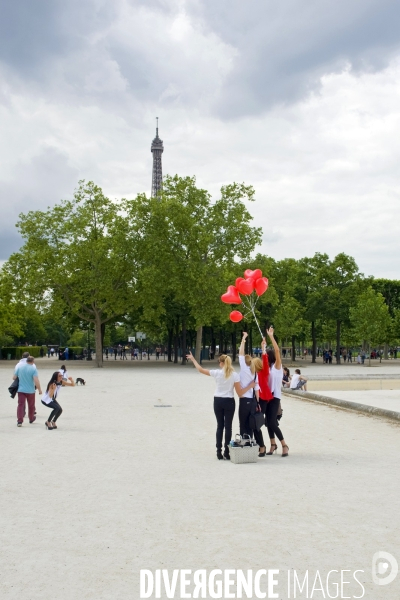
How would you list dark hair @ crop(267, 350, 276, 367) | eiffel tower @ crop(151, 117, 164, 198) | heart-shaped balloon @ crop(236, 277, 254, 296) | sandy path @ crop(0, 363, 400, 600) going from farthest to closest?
eiffel tower @ crop(151, 117, 164, 198)
heart-shaped balloon @ crop(236, 277, 254, 296)
dark hair @ crop(267, 350, 276, 367)
sandy path @ crop(0, 363, 400, 600)

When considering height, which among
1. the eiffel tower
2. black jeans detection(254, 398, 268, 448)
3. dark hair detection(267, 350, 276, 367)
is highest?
the eiffel tower

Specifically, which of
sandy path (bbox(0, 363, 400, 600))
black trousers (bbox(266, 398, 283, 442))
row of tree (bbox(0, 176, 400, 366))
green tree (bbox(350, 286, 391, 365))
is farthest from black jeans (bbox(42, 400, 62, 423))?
green tree (bbox(350, 286, 391, 365))

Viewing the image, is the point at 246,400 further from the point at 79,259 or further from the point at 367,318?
the point at 367,318

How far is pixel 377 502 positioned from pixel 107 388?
22270 mm

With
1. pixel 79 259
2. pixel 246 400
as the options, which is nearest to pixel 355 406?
pixel 246 400

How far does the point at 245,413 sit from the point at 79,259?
1749 inches

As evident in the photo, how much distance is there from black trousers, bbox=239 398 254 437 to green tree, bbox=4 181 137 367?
43.5 meters

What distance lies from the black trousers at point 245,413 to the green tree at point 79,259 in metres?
43.5

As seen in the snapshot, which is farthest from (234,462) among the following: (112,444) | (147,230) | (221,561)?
(147,230)

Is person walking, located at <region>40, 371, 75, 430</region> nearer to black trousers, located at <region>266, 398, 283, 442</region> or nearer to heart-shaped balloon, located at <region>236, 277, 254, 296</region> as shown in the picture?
heart-shaped balloon, located at <region>236, 277, 254, 296</region>

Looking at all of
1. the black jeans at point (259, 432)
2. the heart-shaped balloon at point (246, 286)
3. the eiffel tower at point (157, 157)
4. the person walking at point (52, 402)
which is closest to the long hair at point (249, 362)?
the black jeans at point (259, 432)

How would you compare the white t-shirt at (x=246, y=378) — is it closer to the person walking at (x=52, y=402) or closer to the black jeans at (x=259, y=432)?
the black jeans at (x=259, y=432)

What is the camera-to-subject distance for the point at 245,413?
11.3 meters

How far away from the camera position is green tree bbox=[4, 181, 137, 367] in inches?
2144
